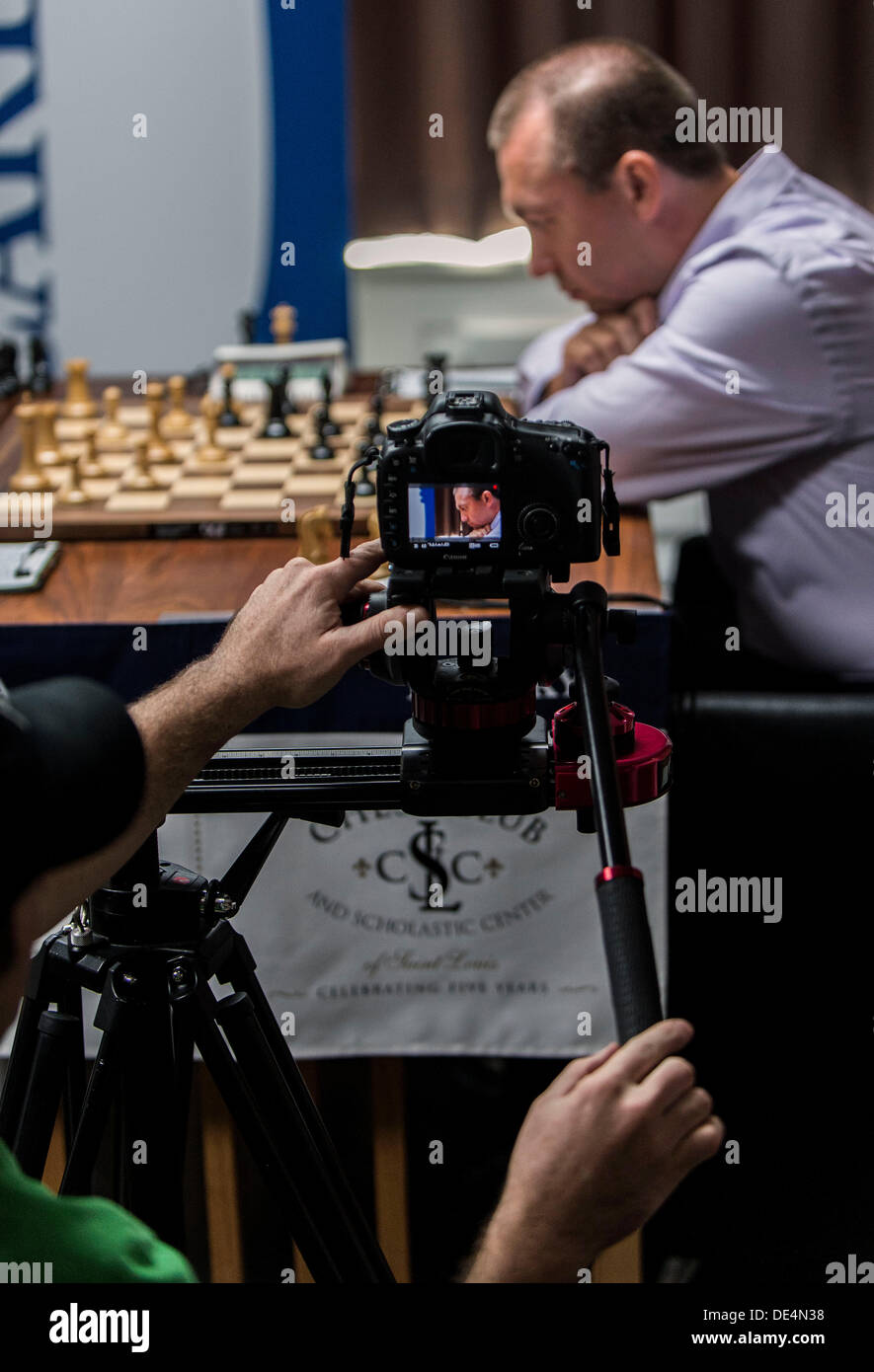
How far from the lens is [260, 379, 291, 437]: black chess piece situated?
2.52m

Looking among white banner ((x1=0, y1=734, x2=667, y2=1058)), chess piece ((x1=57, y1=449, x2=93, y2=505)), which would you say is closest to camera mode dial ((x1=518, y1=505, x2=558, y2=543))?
white banner ((x1=0, y1=734, x2=667, y2=1058))

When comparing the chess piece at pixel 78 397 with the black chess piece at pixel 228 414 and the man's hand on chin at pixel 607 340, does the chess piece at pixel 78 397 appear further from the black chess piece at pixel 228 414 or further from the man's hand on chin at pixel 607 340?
the man's hand on chin at pixel 607 340

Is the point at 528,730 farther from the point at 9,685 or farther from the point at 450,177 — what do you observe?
the point at 450,177

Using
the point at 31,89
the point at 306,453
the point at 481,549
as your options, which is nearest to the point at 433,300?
the point at 31,89

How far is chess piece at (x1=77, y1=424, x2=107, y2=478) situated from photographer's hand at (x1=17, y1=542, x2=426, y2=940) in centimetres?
125

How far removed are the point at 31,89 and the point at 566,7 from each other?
1.16 m

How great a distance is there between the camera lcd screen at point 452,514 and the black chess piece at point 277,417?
1444 millimetres

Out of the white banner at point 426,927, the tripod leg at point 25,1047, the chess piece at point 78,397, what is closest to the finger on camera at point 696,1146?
the tripod leg at point 25,1047

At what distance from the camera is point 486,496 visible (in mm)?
1115

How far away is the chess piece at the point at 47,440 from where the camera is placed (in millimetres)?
2355

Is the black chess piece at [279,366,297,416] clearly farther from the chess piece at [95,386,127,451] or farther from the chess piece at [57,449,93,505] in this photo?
the chess piece at [57,449,93,505]

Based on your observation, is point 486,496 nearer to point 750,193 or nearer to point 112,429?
point 750,193

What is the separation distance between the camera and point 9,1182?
796 millimetres

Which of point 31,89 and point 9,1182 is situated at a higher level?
point 31,89
